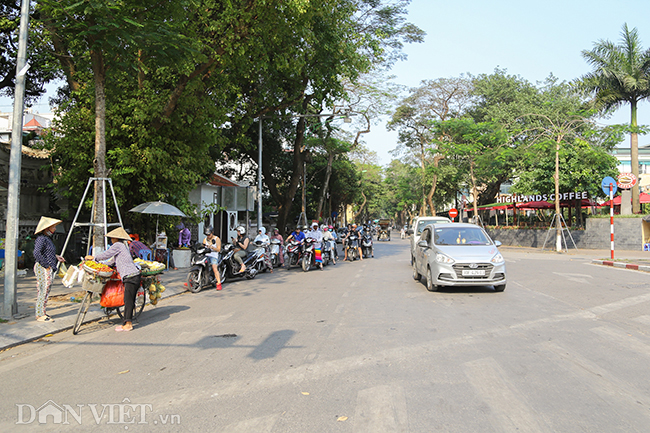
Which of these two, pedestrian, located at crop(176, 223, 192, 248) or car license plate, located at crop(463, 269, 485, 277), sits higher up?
pedestrian, located at crop(176, 223, 192, 248)

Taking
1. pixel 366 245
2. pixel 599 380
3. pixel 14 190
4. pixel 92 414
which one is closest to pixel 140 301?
pixel 14 190

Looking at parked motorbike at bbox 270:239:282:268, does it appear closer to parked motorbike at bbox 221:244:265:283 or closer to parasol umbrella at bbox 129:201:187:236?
parked motorbike at bbox 221:244:265:283

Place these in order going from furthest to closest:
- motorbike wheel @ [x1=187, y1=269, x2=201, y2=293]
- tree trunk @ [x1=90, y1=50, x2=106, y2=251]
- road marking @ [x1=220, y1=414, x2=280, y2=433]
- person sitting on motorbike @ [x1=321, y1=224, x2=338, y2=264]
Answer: person sitting on motorbike @ [x1=321, y1=224, x2=338, y2=264] → motorbike wheel @ [x1=187, y1=269, x2=201, y2=293] → tree trunk @ [x1=90, y1=50, x2=106, y2=251] → road marking @ [x1=220, y1=414, x2=280, y2=433]

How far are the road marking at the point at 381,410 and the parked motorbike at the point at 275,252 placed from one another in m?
14.0

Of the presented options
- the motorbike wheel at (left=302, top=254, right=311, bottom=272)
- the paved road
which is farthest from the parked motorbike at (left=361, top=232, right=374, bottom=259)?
the paved road

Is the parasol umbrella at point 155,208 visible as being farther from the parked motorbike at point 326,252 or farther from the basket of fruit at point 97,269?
the basket of fruit at point 97,269

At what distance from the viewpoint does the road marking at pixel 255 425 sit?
3.54 meters

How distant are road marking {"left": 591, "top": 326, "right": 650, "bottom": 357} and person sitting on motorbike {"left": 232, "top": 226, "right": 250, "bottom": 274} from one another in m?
9.72

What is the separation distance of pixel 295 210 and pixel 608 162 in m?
24.9

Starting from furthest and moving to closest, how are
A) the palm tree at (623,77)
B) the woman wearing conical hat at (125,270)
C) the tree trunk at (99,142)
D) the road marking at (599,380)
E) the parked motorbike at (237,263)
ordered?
the palm tree at (623,77) < the parked motorbike at (237,263) < the tree trunk at (99,142) < the woman wearing conical hat at (125,270) < the road marking at (599,380)

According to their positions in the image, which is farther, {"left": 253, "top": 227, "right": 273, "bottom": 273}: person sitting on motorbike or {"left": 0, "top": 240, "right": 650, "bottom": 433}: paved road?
{"left": 253, "top": 227, "right": 273, "bottom": 273}: person sitting on motorbike

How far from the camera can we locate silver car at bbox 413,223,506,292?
10.1 m

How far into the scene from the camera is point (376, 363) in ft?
17.0

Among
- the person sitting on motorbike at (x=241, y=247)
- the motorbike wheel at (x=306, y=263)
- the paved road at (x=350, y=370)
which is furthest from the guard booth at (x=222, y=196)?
the paved road at (x=350, y=370)
